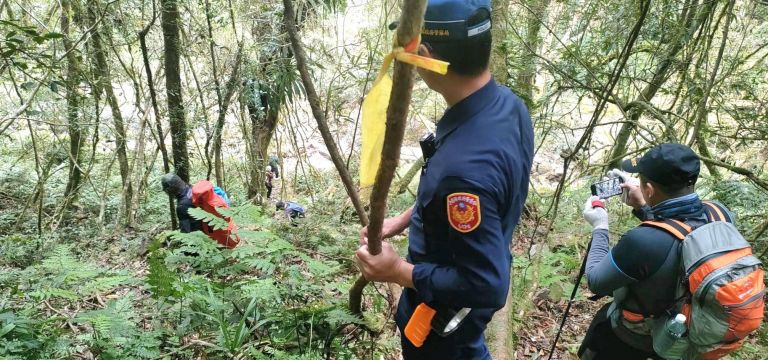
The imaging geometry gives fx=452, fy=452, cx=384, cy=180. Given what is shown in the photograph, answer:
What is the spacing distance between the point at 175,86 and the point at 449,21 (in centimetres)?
581

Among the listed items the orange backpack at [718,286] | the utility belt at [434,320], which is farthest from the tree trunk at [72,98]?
the orange backpack at [718,286]

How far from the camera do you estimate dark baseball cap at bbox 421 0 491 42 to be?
1224 millimetres

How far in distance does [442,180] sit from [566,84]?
14.0ft

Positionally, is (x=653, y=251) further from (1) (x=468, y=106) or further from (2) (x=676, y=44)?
(2) (x=676, y=44)

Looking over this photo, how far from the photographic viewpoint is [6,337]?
7.72 ft

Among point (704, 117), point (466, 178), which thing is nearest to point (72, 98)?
point (466, 178)

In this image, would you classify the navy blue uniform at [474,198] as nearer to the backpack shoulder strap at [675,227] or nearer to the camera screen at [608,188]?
the backpack shoulder strap at [675,227]

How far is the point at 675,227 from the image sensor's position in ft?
6.97

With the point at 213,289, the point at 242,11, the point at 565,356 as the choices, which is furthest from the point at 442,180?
the point at 242,11

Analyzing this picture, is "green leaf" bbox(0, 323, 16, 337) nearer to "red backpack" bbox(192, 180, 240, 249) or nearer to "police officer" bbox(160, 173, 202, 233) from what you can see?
"red backpack" bbox(192, 180, 240, 249)

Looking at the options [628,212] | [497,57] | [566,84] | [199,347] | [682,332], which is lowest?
[628,212]

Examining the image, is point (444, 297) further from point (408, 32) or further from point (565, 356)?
point (565, 356)

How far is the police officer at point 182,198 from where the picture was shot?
5.37 m

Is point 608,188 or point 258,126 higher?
point 608,188
